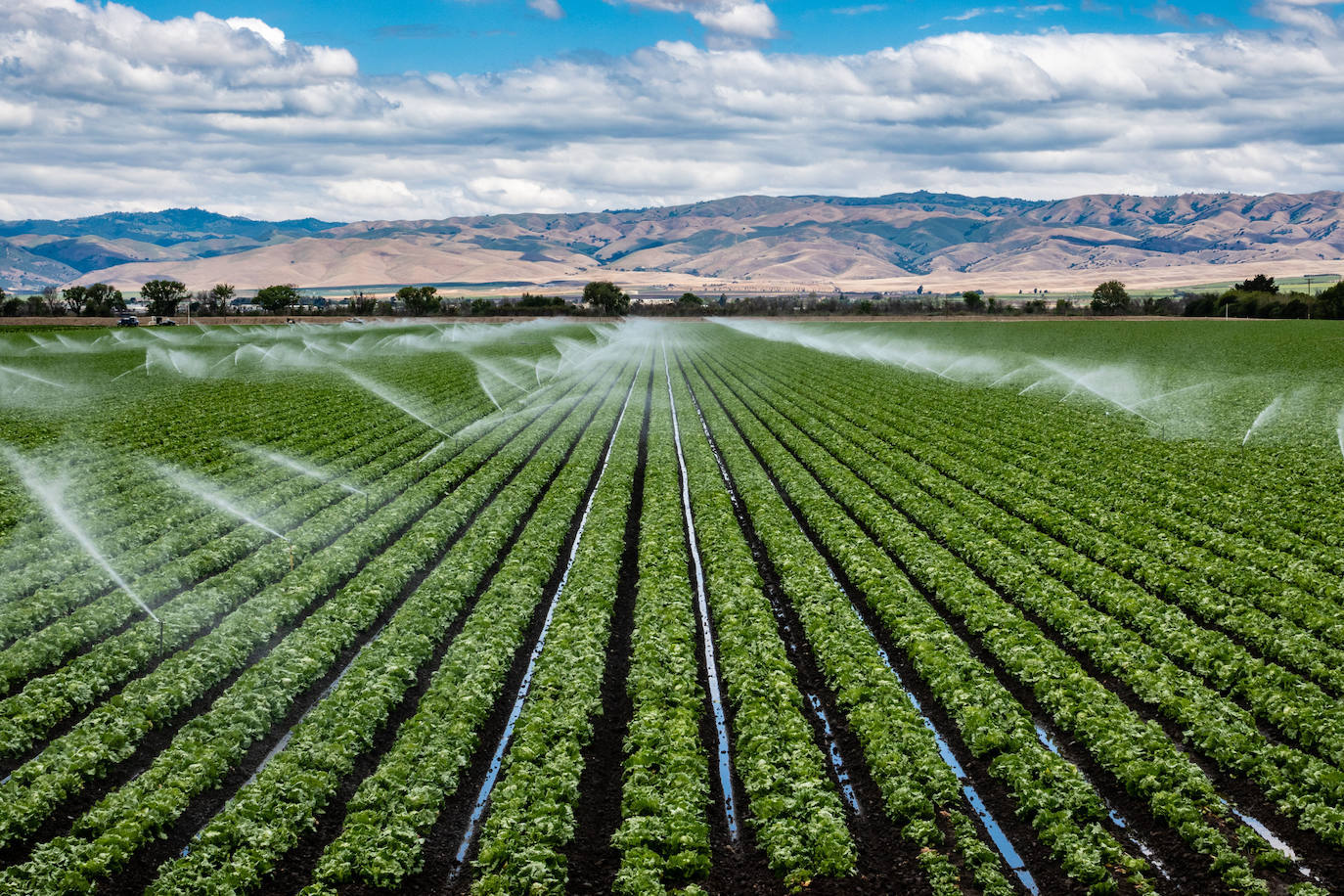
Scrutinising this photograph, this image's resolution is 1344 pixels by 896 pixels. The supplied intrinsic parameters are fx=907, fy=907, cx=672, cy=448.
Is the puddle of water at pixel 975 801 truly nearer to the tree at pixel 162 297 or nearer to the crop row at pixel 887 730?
the crop row at pixel 887 730

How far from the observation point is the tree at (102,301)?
136 m

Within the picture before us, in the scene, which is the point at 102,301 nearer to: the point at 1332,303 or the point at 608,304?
the point at 608,304

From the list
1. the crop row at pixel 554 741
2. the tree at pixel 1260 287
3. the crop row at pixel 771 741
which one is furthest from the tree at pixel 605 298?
the crop row at pixel 771 741

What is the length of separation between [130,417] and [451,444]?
1563 centimetres

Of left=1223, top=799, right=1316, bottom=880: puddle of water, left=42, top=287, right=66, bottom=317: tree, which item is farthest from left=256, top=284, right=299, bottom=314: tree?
left=1223, top=799, right=1316, bottom=880: puddle of water

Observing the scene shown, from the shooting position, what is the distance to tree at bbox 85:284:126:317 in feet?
446

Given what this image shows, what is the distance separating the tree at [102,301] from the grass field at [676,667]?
125 meters

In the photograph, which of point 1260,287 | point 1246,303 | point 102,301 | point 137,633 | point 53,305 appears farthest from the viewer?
point 1260,287

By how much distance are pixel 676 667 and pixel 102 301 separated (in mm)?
159914

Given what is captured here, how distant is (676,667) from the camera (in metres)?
13.4

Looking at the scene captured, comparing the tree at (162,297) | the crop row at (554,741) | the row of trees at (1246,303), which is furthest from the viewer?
the tree at (162,297)

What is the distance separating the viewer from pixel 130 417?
37562 millimetres

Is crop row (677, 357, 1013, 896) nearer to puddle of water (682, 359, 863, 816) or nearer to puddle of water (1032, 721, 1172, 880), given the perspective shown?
puddle of water (682, 359, 863, 816)

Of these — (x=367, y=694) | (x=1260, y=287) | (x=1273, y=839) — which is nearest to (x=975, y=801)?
(x=1273, y=839)
